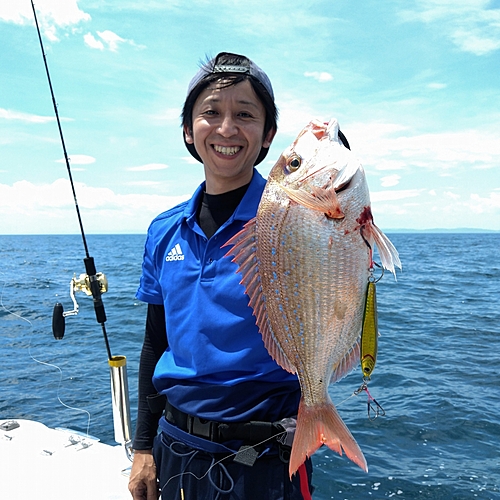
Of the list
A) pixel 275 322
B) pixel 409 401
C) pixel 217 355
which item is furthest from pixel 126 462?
pixel 409 401

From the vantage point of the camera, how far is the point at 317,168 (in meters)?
1.76

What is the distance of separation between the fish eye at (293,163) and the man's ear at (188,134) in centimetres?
77

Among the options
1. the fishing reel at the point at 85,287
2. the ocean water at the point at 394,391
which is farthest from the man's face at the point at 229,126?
the fishing reel at the point at 85,287

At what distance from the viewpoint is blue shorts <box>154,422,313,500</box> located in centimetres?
203

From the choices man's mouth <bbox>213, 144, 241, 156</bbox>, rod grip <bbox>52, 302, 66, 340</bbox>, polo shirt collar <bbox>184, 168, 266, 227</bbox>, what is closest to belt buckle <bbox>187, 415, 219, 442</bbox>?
polo shirt collar <bbox>184, 168, 266, 227</bbox>

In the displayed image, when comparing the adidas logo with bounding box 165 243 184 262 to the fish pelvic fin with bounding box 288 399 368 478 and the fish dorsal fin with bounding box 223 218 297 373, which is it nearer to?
the fish dorsal fin with bounding box 223 218 297 373

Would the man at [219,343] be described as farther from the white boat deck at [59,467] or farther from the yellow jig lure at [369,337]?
the white boat deck at [59,467]

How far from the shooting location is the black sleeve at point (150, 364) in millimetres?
2545

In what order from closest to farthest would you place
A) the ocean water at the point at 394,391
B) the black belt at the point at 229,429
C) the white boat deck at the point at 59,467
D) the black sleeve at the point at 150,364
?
the black belt at the point at 229,429 → the black sleeve at the point at 150,364 → the white boat deck at the point at 59,467 → the ocean water at the point at 394,391

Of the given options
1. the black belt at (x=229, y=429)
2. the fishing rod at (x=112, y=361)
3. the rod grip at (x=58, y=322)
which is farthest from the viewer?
the rod grip at (x=58, y=322)

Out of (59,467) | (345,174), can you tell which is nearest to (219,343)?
(345,174)

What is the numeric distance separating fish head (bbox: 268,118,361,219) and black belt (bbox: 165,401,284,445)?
37.0 inches

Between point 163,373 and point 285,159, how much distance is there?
3.83ft

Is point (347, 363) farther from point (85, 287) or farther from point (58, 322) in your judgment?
point (58, 322)
